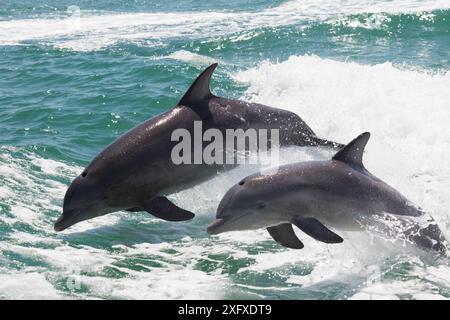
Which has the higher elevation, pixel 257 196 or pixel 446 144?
pixel 257 196

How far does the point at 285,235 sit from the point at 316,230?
→ 586 millimetres

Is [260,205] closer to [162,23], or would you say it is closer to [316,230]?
[316,230]

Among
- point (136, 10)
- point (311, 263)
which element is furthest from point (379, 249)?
point (136, 10)

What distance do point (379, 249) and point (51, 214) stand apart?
4.38 m

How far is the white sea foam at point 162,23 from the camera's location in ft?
86.8

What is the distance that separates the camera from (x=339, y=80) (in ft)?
62.5

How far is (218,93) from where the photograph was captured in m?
17.8

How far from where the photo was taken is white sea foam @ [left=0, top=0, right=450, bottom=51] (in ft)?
86.8

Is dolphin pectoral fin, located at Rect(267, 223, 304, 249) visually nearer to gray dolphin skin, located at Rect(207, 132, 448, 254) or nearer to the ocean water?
gray dolphin skin, located at Rect(207, 132, 448, 254)

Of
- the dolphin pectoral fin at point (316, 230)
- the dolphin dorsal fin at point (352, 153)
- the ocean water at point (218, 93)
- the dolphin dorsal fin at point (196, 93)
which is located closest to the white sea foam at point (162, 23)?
the ocean water at point (218, 93)

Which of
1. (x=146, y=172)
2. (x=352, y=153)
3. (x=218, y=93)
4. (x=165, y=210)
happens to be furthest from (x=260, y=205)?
(x=218, y=93)

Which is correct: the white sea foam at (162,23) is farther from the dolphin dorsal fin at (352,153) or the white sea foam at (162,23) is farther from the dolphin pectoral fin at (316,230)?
the dolphin pectoral fin at (316,230)
